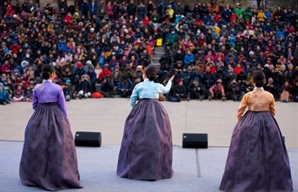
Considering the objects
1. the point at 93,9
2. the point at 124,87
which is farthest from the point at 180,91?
the point at 93,9

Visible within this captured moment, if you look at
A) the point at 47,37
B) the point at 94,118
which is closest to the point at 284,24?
the point at 47,37

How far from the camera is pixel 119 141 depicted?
35.4ft

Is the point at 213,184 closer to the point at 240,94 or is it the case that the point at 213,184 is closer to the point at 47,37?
the point at 240,94

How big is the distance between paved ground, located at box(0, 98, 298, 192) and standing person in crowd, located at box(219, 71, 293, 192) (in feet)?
1.56

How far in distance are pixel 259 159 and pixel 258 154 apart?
0.21ft

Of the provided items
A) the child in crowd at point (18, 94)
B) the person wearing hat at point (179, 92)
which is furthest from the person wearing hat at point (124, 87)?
the child in crowd at point (18, 94)

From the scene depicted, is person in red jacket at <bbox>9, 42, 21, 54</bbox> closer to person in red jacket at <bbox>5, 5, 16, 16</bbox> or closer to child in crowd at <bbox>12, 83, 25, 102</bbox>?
person in red jacket at <bbox>5, 5, 16, 16</bbox>

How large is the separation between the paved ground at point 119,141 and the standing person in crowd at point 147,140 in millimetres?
168

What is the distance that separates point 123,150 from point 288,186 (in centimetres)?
236

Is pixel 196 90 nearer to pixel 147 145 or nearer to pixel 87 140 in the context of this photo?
Result: pixel 87 140

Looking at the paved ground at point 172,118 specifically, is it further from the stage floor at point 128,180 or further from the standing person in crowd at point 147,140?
the standing person in crowd at point 147,140

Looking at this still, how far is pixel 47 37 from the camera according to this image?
21750 mm

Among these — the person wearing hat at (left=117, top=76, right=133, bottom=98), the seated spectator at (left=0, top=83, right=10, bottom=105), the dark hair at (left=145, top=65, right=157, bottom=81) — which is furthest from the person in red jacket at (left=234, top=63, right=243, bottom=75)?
the dark hair at (left=145, top=65, right=157, bottom=81)

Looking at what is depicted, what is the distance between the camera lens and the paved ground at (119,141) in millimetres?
7305
